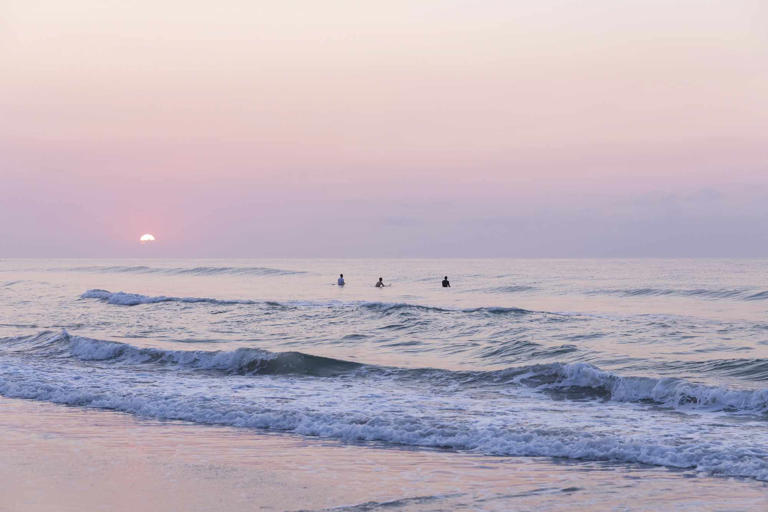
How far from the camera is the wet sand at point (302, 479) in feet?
29.2

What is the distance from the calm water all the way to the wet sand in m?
0.91

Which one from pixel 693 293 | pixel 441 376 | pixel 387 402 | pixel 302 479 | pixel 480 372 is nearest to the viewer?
pixel 302 479

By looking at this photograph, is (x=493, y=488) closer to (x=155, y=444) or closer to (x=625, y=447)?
(x=625, y=447)

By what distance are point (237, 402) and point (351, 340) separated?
12.8 m

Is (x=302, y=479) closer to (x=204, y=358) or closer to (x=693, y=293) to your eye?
(x=204, y=358)

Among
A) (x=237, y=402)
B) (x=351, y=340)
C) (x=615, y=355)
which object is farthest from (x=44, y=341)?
(x=615, y=355)

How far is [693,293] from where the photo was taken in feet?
193

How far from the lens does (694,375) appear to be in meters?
19.2

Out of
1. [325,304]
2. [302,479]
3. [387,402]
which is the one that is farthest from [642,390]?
[325,304]

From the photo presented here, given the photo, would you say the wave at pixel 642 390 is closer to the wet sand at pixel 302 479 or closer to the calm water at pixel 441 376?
the calm water at pixel 441 376

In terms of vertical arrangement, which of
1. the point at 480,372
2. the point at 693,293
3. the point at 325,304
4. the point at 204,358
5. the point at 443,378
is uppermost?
the point at 693,293

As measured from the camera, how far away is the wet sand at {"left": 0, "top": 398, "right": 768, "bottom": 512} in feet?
29.2

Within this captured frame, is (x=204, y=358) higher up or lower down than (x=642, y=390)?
lower down

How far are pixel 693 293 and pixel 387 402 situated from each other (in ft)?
160
